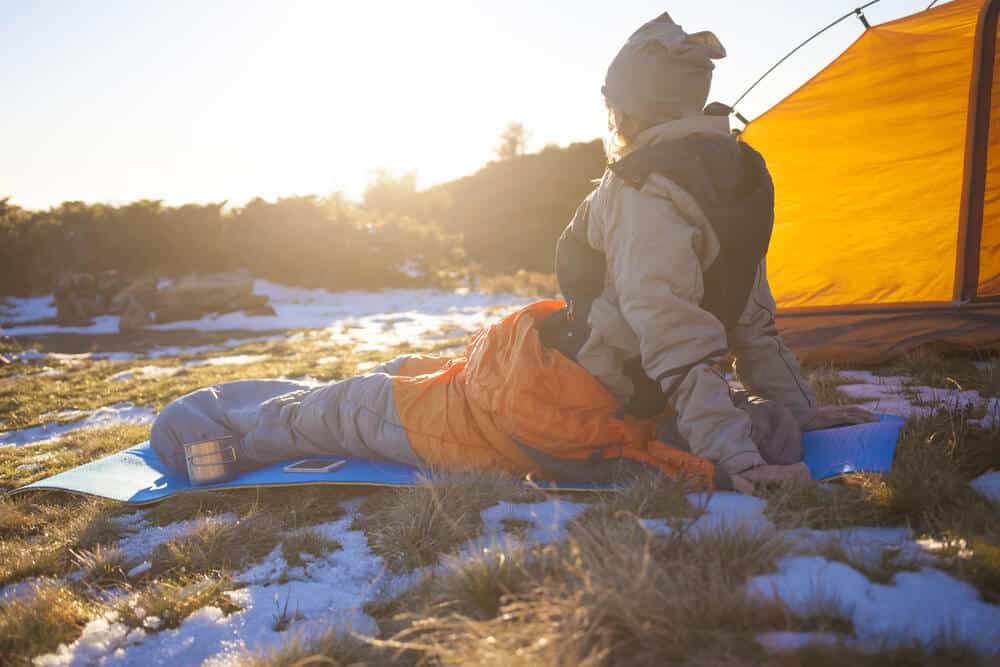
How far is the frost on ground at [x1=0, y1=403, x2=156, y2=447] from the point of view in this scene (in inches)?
165

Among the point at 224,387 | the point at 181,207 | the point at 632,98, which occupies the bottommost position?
the point at 224,387

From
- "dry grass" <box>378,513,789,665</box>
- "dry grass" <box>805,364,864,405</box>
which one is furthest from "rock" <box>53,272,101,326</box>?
"dry grass" <box>378,513,789,665</box>

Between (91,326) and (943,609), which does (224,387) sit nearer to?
(943,609)

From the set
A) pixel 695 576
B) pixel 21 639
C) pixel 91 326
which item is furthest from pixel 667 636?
pixel 91 326

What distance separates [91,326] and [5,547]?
9804 mm

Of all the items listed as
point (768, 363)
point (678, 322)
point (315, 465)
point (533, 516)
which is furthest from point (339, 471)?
point (768, 363)

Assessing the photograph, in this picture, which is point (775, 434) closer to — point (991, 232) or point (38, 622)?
point (38, 622)

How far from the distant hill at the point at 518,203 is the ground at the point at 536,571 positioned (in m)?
18.7

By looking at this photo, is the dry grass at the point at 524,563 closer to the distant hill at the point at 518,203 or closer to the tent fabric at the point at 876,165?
the tent fabric at the point at 876,165

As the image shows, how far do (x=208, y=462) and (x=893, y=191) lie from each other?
4.50 metres

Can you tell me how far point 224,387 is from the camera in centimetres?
312

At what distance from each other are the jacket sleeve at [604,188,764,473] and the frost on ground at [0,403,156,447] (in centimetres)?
403

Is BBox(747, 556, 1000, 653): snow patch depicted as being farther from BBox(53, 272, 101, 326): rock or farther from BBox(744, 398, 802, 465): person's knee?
BBox(53, 272, 101, 326): rock

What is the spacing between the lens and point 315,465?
2.66 metres
